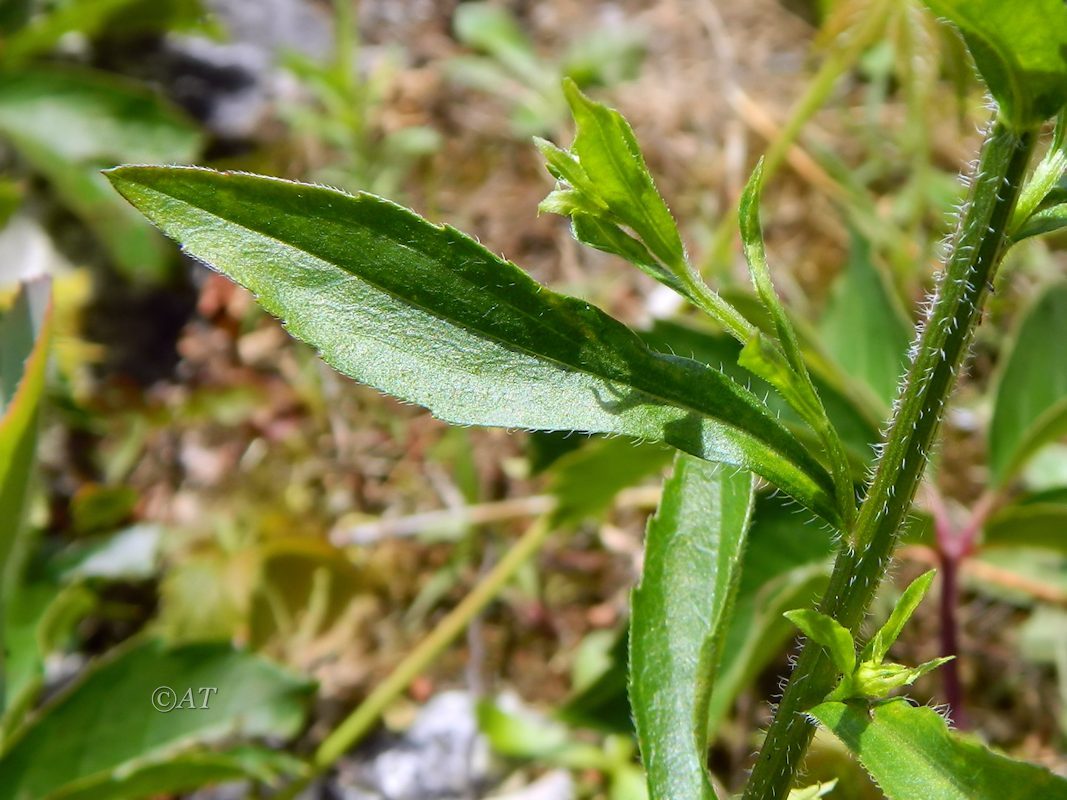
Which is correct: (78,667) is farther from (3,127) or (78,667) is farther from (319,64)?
(319,64)

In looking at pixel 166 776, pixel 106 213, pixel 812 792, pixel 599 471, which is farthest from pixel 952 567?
pixel 106 213

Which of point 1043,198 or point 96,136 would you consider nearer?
point 1043,198

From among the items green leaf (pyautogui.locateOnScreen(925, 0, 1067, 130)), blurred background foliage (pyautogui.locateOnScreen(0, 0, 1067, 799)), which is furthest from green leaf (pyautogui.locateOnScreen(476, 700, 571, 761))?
green leaf (pyautogui.locateOnScreen(925, 0, 1067, 130))

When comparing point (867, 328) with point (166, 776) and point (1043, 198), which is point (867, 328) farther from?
point (166, 776)

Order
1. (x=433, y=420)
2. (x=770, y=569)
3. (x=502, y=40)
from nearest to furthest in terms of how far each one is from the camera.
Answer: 1. (x=770, y=569)
2. (x=433, y=420)
3. (x=502, y=40)

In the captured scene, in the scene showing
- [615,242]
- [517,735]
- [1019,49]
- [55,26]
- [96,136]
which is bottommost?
[517,735]

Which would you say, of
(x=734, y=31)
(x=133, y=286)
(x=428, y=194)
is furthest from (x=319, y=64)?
(x=734, y=31)
